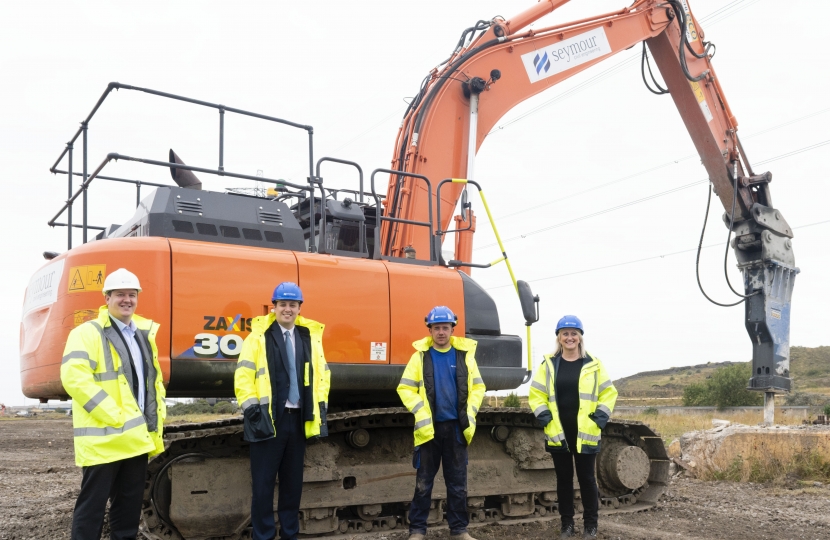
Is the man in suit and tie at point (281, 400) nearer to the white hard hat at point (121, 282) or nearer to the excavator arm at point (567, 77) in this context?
the white hard hat at point (121, 282)

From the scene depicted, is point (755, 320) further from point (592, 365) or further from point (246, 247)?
point (246, 247)

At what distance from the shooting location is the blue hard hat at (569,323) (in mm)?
6164

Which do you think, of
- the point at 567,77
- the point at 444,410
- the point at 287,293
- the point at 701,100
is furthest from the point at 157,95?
the point at 701,100

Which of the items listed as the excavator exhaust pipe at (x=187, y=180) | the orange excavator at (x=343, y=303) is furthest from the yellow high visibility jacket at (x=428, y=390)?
the excavator exhaust pipe at (x=187, y=180)

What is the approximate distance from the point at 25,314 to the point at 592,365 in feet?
16.0

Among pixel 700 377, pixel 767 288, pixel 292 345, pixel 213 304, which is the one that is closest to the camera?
A: pixel 292 345

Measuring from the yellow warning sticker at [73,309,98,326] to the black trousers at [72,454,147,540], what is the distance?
1318 mm

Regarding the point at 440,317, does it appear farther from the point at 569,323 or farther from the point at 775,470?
the point at 775,470

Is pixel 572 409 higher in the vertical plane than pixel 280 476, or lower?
higher

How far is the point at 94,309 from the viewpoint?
5379 mm

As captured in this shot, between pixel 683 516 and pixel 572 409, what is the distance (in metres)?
2.26

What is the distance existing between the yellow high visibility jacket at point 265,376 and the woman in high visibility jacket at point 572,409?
1.88m

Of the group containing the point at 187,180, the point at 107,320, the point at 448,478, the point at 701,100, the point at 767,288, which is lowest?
the point at 448,478

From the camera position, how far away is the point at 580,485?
6.11m
